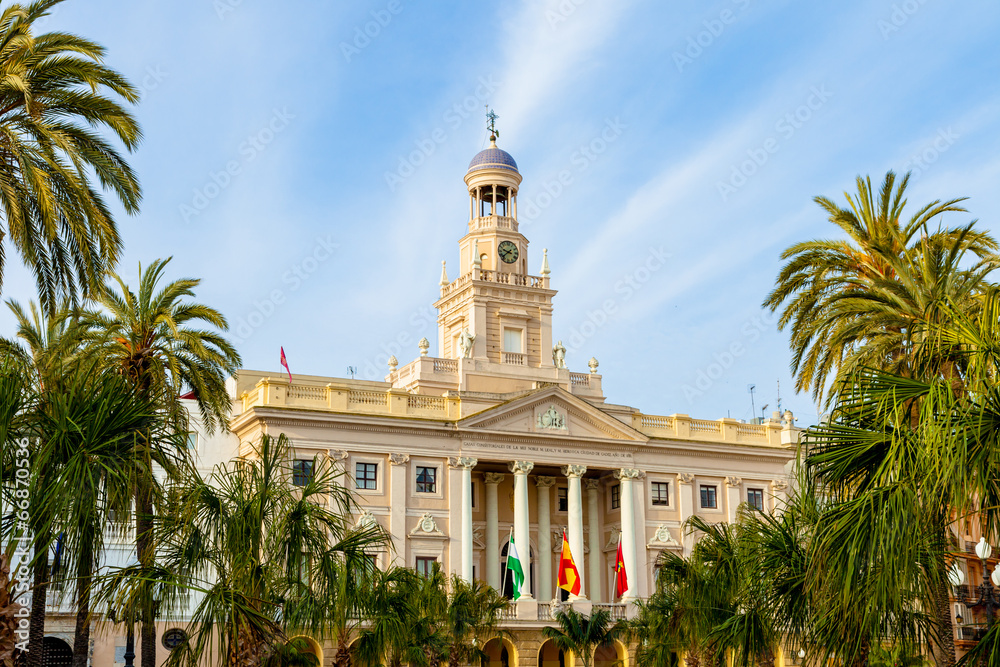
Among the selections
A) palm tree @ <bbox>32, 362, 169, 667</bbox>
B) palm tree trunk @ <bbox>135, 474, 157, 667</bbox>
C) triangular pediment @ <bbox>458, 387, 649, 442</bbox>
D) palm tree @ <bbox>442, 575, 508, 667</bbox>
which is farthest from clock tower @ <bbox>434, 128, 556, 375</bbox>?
palm tree @ <bbox>32, 362, 169, 667</bbox>

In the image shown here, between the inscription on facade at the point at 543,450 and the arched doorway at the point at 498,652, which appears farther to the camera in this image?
the inscription on facade at the point at 543,450

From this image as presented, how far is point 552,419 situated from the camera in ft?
196

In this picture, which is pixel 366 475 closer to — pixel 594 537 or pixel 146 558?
pixel 594 537

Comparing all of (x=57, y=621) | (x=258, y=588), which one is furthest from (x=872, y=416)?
(x=57, y=621)

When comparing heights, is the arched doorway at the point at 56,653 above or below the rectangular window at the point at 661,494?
below

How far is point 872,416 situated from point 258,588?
40.7 feet

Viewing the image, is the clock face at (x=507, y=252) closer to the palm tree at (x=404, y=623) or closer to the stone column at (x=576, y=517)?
the stone column at (x=576, y=517)

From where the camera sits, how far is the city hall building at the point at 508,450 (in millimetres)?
55562

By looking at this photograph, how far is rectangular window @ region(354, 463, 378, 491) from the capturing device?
183 feet

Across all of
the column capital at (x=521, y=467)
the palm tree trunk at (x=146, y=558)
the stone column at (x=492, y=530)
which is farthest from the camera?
the stone column at (x=492, y=530)

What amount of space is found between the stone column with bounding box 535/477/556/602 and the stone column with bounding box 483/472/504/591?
233 cm

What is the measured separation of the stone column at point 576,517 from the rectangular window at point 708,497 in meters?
7.87

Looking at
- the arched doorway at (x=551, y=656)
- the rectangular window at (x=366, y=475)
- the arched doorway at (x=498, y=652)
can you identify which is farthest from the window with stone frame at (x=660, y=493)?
the rectangular window at (x=366, y=475)

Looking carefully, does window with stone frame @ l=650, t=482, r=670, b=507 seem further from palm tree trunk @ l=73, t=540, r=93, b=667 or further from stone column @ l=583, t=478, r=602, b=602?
palm tree trunk @ l=73, t=540, r=93, b=667
